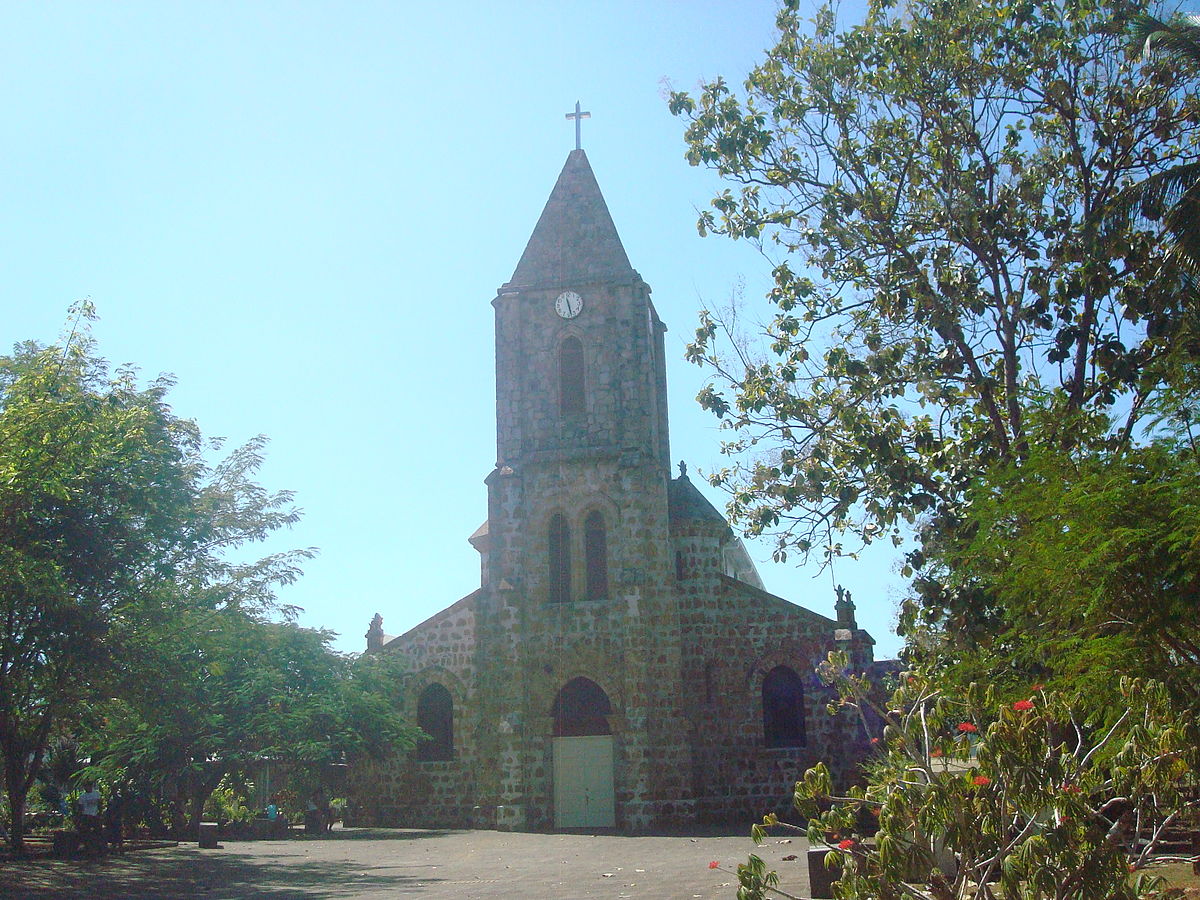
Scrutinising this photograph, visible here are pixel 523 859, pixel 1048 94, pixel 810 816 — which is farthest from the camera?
pixel 523 859

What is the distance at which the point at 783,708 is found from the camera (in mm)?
28875

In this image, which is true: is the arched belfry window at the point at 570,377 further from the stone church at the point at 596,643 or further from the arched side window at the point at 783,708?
the arched side window at the point at 783,708

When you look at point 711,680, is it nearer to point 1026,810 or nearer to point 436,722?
point 436,722

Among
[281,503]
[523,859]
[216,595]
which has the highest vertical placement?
[281,503]

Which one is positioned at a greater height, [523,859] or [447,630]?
[447,630]

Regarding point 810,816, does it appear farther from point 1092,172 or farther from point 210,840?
point 210,840

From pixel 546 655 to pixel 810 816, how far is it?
21272mm

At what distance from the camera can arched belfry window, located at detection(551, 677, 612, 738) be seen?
28062 millimetres

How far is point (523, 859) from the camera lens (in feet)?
63.3

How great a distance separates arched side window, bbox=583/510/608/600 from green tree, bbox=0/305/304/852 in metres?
11.1

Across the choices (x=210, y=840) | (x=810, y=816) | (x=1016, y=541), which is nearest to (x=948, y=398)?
(x=1016, y=541)

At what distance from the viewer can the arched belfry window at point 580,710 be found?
92.1 ft

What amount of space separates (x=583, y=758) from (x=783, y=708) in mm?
5339

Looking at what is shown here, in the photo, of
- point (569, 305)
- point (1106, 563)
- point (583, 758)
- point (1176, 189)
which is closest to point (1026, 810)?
point (1106, 563)
